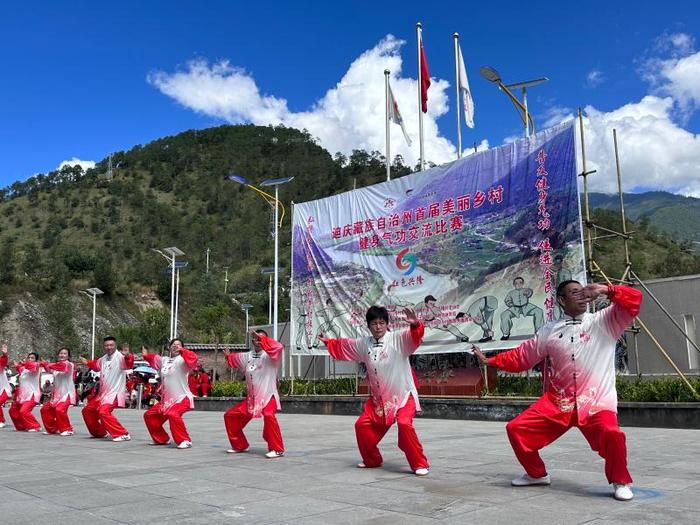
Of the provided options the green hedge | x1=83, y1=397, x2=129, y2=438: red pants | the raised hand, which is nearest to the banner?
the green hedge

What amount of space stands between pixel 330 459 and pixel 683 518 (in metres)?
4.12

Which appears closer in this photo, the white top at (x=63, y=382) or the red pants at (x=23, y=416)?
the white top at (x=63, y=382)

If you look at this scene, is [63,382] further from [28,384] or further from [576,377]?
[576,377]

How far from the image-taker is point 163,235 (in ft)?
261

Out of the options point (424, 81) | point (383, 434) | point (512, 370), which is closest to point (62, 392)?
point (383, 434)

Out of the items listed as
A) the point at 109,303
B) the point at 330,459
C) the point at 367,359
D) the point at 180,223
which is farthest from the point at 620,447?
the point at 180,223

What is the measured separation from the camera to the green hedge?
1153 centimetres

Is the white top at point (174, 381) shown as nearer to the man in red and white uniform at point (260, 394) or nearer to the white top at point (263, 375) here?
the man in red and white uniform at point (260, 394)

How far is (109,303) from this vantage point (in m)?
53.4

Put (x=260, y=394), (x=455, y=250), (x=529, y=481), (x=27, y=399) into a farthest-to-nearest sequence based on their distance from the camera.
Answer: (x=455, y=250) < (x=27, y=399) < (x=260, y=394) < (x=529, y=481)

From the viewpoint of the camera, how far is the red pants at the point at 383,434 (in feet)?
19.7

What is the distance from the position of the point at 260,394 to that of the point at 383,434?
2137mm

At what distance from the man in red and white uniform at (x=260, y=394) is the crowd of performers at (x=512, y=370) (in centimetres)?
1

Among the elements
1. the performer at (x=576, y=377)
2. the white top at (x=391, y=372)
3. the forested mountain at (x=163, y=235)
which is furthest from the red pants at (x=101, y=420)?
the forested mountain at (x=163, y=235)
